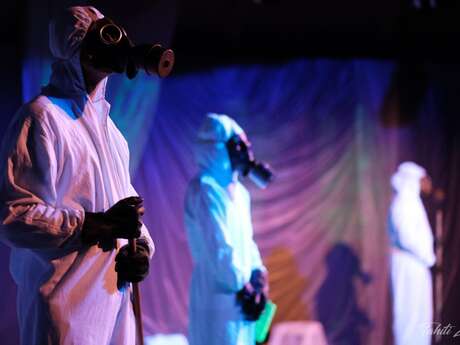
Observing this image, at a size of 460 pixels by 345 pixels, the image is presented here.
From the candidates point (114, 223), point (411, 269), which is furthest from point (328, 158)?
point (114, 223)

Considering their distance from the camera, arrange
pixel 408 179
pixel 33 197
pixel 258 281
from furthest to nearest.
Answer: pixel 408 179 → pixel 258 281 → pixel 33 197

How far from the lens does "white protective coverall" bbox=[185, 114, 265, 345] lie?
2.77m

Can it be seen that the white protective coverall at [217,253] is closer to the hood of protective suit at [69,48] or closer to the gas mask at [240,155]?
the gas mask at [240,155]

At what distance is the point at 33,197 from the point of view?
1.39 meters

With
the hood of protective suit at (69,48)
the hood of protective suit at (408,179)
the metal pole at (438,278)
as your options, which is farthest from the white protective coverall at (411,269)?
the hood of protective suit at (69,48)

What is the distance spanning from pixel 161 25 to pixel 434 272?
3105mm

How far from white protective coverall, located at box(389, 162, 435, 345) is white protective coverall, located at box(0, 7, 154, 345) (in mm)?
3566

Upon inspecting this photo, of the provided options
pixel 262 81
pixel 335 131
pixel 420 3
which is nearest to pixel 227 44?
pixel 262 81

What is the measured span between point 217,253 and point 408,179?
2.86 metres

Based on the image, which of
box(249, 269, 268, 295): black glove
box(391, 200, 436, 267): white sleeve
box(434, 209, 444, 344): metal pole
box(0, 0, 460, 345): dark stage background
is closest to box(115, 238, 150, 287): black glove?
box(249, 269, 268, 295): black glove

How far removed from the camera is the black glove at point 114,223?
1.42 metres

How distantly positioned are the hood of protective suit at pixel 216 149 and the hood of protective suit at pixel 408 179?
2.45 metres

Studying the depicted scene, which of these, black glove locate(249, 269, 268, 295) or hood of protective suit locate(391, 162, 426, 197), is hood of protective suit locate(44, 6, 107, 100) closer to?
black glove locate(249, 269, 268, 295)

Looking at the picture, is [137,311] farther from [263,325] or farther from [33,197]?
[263,325]
